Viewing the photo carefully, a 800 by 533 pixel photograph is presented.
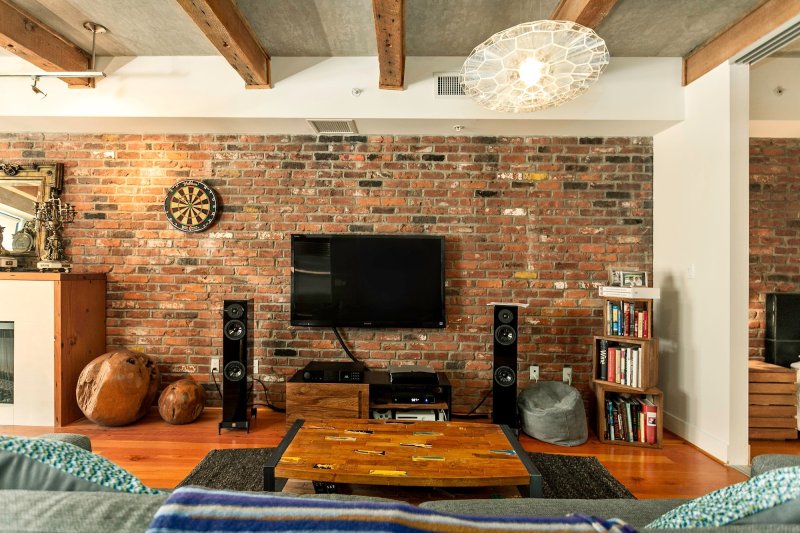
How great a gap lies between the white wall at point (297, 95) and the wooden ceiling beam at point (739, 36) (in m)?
0.14

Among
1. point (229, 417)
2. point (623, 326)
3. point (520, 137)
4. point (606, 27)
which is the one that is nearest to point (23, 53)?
point (229, 417)

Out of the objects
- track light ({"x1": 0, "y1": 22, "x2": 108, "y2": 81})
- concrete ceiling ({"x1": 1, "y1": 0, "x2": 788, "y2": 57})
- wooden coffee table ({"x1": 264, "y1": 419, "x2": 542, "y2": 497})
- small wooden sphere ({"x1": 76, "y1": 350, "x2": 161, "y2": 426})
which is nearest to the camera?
wooden coffee table ({"x1": 264, "y1": 419, "x2": 542, "y2": 497})

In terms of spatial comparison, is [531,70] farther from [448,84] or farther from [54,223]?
A: [54,223]

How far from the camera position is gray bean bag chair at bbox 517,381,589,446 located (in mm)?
3006

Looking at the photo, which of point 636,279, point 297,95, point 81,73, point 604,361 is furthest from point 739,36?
point 81,73

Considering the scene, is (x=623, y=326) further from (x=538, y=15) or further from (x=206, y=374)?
(x=206, y=374)

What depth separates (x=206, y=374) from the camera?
364 centimetres

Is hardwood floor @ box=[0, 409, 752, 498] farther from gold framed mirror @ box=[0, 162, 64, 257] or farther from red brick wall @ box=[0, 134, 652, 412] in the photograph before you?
gold framed mirror @ box=[0, 162, 64, 257]

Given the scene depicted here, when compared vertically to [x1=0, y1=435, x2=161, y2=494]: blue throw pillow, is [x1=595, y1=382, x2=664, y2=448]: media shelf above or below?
below

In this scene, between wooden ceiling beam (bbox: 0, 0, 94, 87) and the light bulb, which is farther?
wooden ceiling beam (bbox: 0, 0, 94, 87)

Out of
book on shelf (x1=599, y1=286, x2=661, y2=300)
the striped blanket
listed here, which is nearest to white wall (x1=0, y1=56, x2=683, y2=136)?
book on shelf (x1=599, y1=286, x2=661, y2=300)

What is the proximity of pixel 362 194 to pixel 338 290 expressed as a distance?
0.81 metres

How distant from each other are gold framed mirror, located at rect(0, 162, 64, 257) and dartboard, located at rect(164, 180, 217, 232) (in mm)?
983

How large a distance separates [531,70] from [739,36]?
166cm
